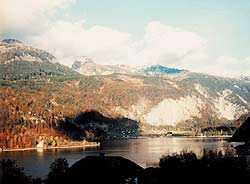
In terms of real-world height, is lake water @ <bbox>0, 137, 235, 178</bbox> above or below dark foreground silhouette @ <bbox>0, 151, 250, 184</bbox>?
below

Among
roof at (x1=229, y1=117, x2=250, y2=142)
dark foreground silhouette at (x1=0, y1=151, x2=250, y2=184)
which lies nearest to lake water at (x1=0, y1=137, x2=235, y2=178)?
dark foreground silhouette at (x1=0, y1=151, x2=250, y2=184)

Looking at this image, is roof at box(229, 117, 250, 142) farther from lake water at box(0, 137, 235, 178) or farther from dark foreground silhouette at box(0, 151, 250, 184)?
lake water at box(0, 137, 235, 178)

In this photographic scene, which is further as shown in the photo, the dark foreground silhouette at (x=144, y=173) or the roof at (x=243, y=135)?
the dark foreground silhouette at (x=144, y=173)

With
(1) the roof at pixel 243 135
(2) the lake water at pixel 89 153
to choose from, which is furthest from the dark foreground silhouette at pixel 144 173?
(2) the lake water at pixel 89 153

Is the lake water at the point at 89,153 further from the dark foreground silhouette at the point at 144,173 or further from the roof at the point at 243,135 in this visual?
the roof at the point at 243,135

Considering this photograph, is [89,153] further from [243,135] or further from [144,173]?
[243,135]

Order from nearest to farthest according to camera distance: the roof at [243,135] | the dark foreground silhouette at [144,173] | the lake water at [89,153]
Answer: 1. the roof at [243,135]
2. the dark foreground silhouette at [144,173]
3. the lake water at [89,153]

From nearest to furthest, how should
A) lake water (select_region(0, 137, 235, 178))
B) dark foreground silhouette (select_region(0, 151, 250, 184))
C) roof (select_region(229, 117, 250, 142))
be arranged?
roof (select_region(229, 117, 250, 142)), dark foreground silhouette (select_region(0, 151, 250, 184)), lake water (select_region(0, 137, 235, 178))

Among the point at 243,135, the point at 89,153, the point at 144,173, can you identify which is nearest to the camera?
the point at 243,135

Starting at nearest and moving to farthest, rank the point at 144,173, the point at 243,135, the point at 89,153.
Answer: the point at 243,135 → the point at 144,173 → the point at 89,153

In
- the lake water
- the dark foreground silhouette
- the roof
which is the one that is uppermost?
the roof

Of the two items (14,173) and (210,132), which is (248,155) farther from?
(210,132)

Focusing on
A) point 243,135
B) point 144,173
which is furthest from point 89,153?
point 243,135

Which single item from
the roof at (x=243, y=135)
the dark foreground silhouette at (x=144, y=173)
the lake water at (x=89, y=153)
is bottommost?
the lake water at (x=89, y=153)
